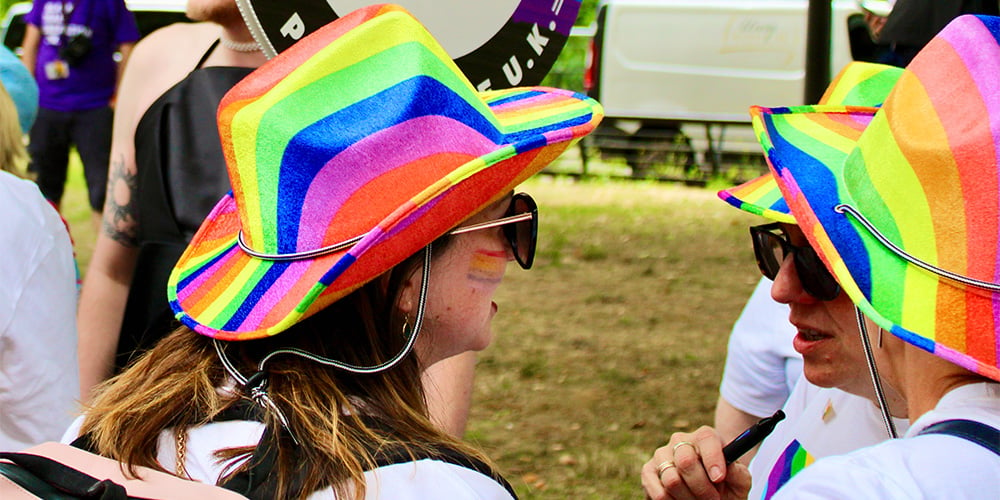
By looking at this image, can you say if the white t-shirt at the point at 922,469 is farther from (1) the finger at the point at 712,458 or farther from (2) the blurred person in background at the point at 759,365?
(2) the blurred person in background at the point at 759,365

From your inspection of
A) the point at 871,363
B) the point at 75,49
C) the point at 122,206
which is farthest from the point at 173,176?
the point at 75,49

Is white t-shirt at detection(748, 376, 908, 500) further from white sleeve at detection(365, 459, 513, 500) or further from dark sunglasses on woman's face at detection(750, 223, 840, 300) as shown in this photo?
white sleeve at detection(365, 459, 513, 500)

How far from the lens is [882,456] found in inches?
49.2

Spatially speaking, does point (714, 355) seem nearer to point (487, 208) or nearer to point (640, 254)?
point (640, 254)

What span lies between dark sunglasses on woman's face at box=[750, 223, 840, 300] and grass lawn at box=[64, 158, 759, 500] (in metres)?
1.05

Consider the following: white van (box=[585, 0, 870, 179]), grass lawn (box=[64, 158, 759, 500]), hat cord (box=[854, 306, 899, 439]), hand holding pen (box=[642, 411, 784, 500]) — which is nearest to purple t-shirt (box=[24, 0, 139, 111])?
grass lawn (box=[64, 158, 759, 500])

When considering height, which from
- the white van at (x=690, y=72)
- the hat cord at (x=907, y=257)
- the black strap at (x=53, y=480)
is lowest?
the white van at (x=690, y=72)

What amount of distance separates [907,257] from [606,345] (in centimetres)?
505

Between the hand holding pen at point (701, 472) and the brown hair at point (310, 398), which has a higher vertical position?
the brown hair at point (310, 398)

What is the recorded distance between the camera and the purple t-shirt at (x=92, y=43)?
6699 mm

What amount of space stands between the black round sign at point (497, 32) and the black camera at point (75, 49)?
17.3 feet

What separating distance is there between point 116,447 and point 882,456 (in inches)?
34.4

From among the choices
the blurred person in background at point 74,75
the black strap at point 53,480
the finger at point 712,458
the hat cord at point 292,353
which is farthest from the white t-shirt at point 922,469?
the blurred person in background at point 74,75

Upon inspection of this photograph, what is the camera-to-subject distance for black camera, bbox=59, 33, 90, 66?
6723 mm
